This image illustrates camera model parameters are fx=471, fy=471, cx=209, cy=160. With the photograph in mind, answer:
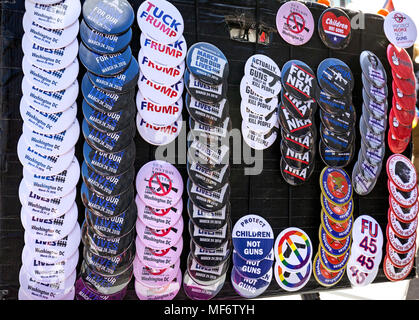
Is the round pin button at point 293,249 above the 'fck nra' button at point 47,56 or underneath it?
underneath

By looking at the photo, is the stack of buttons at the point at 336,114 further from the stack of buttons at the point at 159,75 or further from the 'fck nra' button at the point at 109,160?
the 'fck nra' button at the point at 109,160

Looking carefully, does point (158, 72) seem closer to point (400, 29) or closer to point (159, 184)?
point (159, 184)

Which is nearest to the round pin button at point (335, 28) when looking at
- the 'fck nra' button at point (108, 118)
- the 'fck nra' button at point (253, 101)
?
the 'fck nra' button at point (253, 101)

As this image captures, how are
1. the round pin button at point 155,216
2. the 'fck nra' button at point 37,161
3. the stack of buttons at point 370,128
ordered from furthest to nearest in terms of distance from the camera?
the stack of buttons at point 370,128 → the round pin button at point 155,216 → the 'fck nra' button at point 37,161

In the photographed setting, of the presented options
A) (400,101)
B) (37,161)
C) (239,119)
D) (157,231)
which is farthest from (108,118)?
(400,101)

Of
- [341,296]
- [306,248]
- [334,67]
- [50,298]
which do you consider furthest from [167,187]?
[341,296]

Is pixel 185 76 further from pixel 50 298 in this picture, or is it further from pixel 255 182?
pixel 50 298

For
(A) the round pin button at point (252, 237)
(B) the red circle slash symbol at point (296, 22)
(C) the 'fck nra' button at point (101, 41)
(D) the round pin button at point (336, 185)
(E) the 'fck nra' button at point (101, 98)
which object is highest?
(B) the red circle slash symbol at point (296, 22)

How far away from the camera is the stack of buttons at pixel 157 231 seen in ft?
6.66

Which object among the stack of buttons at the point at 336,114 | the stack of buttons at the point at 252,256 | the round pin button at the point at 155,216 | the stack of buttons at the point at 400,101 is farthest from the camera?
the stack of buttons at the point at 400,101

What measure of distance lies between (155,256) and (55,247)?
16.4 inches

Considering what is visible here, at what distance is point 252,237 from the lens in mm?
2254

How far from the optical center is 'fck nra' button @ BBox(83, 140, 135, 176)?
6.28 feet

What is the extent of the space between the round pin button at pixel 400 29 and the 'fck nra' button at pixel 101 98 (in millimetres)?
1641
